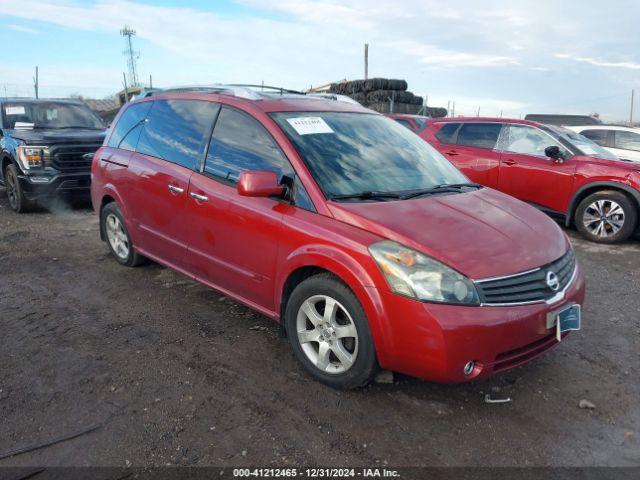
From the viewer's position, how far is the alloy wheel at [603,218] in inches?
268

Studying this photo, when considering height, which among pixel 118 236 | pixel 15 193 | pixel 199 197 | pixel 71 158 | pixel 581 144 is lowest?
pixel 118 236

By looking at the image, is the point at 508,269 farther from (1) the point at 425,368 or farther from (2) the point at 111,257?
(2) the point at 111,257

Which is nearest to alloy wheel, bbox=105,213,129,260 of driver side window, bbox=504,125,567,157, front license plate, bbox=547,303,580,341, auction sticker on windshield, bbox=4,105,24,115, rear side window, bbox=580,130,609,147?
front license plate, bbox=547,303,580,341

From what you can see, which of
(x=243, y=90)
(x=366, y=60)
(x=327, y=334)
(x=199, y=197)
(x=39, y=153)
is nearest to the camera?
(x=327, y=334)

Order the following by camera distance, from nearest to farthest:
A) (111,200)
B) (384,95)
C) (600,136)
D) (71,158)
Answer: (111,200) < (71,158) < (600,136) < (384,95)

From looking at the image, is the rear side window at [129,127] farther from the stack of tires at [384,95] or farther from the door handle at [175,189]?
the stack of tires at [384,95]

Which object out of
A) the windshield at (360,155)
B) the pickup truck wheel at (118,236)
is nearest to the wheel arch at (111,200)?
the pickup truck wheel at (118,236)

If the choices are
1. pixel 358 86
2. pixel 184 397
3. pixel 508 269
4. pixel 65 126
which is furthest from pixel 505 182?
pixel 358 86

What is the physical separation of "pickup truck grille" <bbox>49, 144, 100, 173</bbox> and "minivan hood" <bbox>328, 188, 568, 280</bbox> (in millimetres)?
6083

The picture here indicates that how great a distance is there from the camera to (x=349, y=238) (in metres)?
2.88

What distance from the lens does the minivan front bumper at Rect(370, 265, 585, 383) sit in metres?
2.58

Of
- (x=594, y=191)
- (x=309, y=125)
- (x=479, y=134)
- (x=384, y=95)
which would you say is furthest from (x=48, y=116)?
(x=384, y=95)

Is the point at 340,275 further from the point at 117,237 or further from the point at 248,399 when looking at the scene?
the point at 117,237

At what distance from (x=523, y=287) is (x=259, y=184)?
1.64 m
